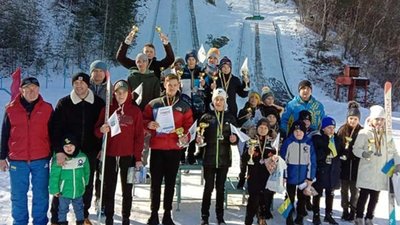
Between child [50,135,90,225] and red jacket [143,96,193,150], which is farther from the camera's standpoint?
red jacket [143,96,193,150]

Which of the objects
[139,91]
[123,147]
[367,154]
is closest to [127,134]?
[123,147]

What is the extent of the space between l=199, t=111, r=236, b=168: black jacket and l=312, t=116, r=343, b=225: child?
1.30 meters

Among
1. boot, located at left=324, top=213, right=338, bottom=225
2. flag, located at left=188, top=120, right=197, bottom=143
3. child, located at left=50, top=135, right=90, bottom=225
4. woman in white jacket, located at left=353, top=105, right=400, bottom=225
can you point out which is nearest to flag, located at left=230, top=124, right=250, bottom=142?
flag, located at left=188, top=120, right=197, bottom=143

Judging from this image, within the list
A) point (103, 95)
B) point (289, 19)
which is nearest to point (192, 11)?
point (289, 19)

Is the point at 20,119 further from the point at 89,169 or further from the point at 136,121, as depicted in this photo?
the point at 136,121

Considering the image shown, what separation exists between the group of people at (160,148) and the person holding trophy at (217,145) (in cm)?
1

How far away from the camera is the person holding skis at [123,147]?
5559 millimetres

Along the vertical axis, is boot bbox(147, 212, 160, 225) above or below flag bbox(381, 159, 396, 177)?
below

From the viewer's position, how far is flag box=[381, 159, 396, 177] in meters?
5.78

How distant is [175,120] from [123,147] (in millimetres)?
801

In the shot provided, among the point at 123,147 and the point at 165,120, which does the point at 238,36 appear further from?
the point at 123,147

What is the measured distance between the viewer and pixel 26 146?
5.18 m

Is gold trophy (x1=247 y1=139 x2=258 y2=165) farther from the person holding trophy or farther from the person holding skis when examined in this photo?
the person holding skis

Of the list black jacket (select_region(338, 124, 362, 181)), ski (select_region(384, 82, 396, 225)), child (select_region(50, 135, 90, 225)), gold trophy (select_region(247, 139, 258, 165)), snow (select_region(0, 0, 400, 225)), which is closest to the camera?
child (select_region(50, 135, 90, 225))
